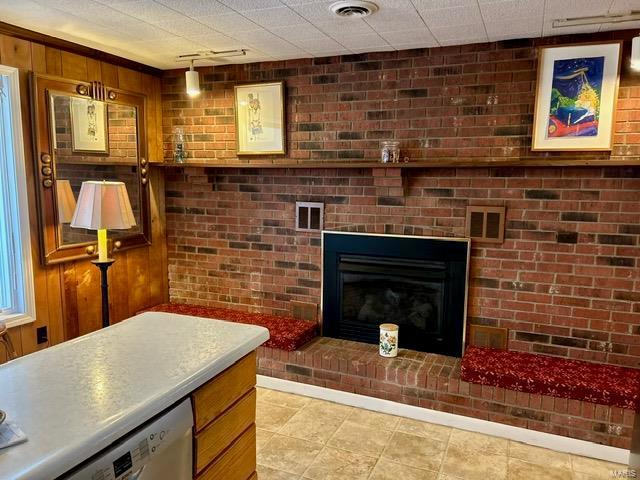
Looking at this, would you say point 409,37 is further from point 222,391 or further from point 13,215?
point 13,215

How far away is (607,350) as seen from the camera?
278cm

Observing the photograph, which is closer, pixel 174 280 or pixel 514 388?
pixel 514 388

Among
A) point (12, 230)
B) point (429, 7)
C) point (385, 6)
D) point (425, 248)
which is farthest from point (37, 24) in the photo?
point (425, 248)

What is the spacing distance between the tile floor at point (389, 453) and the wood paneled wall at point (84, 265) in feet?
4.82

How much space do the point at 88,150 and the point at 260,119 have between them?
1217 mm

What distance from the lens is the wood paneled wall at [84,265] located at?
9.10 ft

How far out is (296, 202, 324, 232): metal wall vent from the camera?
11.2 feet

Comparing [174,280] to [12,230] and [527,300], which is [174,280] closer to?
[12,230]

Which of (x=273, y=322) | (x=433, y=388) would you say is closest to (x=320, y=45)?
(x=273, y=322)

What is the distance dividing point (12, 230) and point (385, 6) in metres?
2.45

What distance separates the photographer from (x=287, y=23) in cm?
253

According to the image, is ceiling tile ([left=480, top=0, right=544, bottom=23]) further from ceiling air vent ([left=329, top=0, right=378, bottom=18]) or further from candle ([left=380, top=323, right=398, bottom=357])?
candle ([left=380, top=323, right=398, bottom=357])

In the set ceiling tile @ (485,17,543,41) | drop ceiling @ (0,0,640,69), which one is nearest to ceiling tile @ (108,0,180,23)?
drop ceiling @ (0,0,640,69)

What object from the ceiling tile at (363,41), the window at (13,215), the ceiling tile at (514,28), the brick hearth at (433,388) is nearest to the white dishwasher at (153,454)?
the brick hearth at (433,388)
